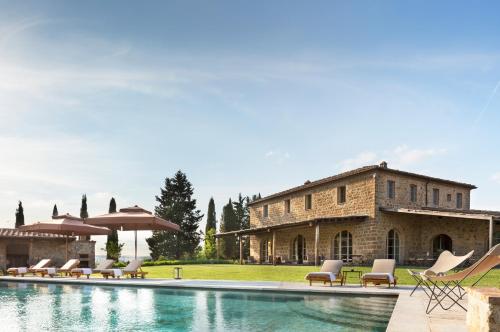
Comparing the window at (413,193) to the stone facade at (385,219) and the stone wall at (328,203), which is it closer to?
the stone facade at (385,219)

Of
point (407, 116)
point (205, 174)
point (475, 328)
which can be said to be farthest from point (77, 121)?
point (475, 328)

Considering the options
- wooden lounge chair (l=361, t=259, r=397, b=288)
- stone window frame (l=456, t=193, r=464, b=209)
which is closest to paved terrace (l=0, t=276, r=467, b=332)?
wooden lounge chair (l=361, t=259, r=397, b=288)

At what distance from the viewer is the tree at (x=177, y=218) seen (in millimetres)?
50594

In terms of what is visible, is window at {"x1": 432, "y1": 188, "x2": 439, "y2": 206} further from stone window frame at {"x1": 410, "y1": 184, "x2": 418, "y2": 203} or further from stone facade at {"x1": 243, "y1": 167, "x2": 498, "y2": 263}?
stone window frame at {"x1": 410, "y1": 184, "x2": 418, "y2": 203}

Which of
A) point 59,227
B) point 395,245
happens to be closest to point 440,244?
point 395,245

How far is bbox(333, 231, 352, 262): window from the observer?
2650 cm

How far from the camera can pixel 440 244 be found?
25641 mm

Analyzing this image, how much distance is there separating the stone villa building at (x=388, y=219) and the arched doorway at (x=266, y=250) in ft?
13.1

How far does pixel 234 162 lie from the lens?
25.0 metres

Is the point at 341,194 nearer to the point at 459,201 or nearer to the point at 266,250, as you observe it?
the point at 459,201

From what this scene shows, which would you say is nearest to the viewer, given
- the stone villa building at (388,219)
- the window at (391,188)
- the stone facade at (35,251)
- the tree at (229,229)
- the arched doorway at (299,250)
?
the stone villa building at (388,219)

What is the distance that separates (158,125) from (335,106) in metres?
7.27

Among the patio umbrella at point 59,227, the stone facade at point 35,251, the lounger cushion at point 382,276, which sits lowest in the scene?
the stone facade at point 35,251

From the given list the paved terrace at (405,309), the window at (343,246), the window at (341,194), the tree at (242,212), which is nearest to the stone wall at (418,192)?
the window at (341,194)
